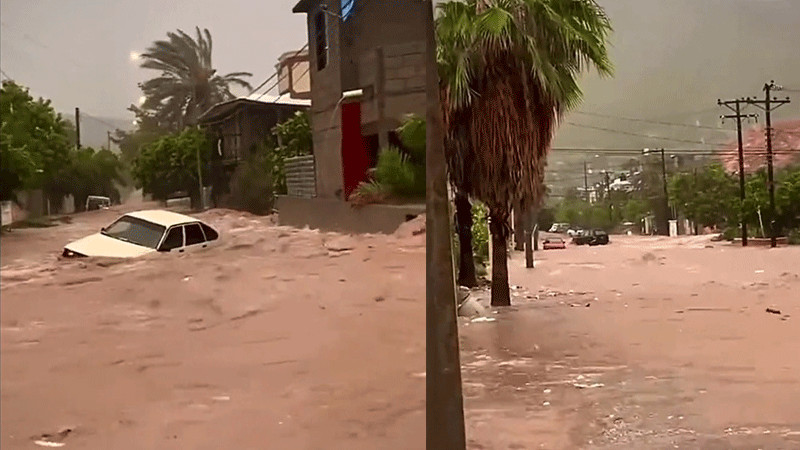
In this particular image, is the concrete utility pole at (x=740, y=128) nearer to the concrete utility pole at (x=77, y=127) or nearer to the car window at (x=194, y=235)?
the car window at (x=194, y=235)

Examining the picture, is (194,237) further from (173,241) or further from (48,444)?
(48,444)

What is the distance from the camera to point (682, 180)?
1584 mm

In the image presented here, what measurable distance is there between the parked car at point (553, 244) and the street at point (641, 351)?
14 millimetres

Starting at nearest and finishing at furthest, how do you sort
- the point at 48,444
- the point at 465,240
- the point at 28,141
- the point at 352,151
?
the point at 48,444 < the point at 28,141 < the point at 352,151 < the point at 465,240

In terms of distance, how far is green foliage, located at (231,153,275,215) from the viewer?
1405 mm

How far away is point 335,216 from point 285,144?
0.16 m

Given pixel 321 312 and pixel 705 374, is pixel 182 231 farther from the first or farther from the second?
pixel 705 374

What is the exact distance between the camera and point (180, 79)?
4.50 ft

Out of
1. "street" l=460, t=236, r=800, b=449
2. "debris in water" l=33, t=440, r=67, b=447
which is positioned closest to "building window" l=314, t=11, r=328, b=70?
"street" l=460, t=236, r=800, b=449

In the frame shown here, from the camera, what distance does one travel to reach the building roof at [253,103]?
1361mm

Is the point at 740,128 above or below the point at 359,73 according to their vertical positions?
below

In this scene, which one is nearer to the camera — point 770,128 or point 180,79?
point 180,79

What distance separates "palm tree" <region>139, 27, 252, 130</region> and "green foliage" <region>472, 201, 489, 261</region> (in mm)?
537

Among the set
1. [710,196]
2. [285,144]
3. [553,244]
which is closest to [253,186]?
[285,144]
